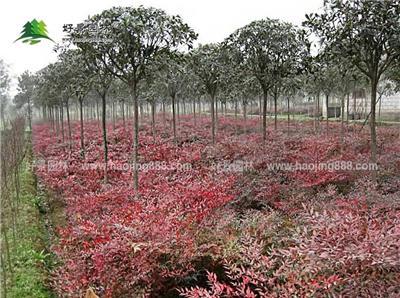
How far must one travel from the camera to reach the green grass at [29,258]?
165 inches

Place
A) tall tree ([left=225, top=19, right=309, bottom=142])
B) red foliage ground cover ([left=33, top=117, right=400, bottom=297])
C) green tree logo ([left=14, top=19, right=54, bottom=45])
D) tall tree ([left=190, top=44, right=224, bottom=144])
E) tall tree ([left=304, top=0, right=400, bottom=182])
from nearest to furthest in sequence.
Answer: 1. red foliage ground cover ([left=33, top=117, right=400, bottom=297])
2. green tree logo ([left=14, top=19, right=54, bottom=45])
3. tall tree ([left=304, top=0, right=400, bottom=182])
4. tall tree ([left=225, top=19, right=309, bottom=142])
5. tall tree ([left=190, top=44, right=224, bottom=144])

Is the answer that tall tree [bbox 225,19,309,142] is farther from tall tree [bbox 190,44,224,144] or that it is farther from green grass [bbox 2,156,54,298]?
green grass [bbox 2,156,54,298]

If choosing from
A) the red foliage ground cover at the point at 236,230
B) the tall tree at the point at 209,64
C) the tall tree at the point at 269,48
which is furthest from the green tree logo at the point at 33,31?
the tall tree at the point at 209,64

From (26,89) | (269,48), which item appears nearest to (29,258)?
(269,48)

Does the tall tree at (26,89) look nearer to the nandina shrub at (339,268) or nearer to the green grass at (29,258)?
the green grass at (29,258)

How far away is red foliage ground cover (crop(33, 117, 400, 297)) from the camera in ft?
8.18

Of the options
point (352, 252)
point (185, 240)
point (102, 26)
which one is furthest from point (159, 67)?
point (352, 252)

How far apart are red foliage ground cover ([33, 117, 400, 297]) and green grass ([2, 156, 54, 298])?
0.75 ft

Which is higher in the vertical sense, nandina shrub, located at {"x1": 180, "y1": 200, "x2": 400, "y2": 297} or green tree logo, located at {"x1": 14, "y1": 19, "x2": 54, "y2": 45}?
green tree logo, located at {"x1": 14, "y1": 19, "x2": 54, "y2": 45}

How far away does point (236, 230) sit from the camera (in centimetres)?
441

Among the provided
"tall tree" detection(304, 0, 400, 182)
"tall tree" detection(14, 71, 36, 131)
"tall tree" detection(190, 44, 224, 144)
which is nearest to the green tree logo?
"tall tree" detection(304, 0, 400, 182)

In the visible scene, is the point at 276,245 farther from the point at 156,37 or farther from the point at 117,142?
the point at 117,142

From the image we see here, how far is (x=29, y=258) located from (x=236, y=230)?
2.67 m

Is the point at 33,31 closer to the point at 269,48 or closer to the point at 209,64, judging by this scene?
the point at 269,48
